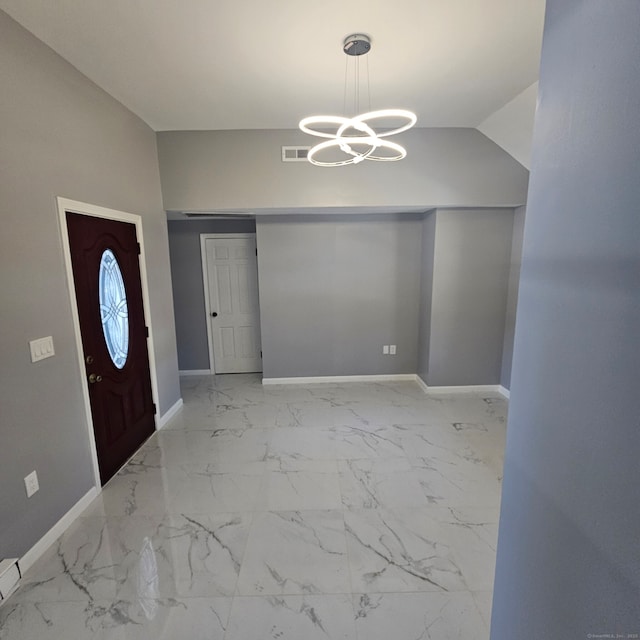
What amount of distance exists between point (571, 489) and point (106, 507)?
2766mm

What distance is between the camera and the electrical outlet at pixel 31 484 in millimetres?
1865

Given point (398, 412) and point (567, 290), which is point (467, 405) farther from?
point (567, 290)

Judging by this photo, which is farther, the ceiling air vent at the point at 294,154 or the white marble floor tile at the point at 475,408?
the white marble floor tile at the point at 475,408

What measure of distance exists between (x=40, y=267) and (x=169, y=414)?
2139 mm

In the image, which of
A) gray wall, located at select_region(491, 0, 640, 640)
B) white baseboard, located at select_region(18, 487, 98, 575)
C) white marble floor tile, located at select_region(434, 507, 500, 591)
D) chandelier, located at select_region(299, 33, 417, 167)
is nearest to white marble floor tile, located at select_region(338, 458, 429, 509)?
white marble floor tile, located at select_region(434, 507, 500, 591)

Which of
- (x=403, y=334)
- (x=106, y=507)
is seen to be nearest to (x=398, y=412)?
(x=403, y=334)

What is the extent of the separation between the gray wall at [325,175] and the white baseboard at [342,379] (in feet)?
7.44

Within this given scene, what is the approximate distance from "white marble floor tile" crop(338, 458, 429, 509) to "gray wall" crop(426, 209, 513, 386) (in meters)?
1.72

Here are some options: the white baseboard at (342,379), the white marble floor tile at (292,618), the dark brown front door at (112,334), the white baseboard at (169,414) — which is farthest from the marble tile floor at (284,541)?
the white baseboard at (342,379)

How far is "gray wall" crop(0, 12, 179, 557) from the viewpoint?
1.76m

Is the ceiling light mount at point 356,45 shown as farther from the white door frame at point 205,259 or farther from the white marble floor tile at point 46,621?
the white marble floor tile at point 46,621

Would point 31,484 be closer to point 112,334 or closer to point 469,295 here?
point 112,334

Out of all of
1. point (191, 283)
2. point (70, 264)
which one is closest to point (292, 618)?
point (70, 264)

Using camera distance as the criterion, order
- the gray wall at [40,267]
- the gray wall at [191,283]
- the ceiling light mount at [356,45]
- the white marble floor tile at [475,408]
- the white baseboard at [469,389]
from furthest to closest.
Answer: the gray wall at [191,283]
the white baseboard at [469,389]
the white marble floor tile at [475,408]
the ceiling light mount at [356,45]
the gray wall at [40,267]
